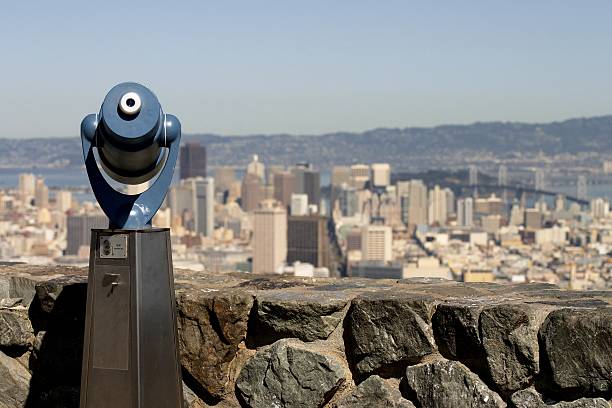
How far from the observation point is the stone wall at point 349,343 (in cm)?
251

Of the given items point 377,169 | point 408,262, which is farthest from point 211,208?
point 408,262

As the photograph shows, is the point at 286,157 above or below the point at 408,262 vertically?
above

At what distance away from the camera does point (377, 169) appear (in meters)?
124

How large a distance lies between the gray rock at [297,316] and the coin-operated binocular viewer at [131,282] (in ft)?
0.92

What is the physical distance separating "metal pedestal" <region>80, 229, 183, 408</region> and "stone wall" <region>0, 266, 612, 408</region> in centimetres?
26

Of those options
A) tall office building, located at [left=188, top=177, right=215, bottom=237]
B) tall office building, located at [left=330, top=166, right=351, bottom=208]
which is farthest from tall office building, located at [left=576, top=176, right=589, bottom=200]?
tall office building, located at [left=188, top=177, right=215, bottom=237]

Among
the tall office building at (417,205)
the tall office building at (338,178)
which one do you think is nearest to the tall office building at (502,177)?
the tall office building at (417,205)

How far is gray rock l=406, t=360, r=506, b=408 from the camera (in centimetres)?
259

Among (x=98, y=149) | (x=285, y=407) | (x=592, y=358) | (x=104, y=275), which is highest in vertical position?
(x=98, y=149)

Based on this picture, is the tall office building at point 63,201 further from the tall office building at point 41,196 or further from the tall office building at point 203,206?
the tall office building at point 203,206

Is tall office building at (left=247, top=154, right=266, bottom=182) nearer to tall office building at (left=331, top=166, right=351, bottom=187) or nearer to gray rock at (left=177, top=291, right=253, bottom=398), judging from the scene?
tall office building at (left=331, top=166, right=351, bottom=187)

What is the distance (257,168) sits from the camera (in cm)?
12369

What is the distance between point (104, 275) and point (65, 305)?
50 cm

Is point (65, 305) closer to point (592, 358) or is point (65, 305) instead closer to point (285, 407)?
point (285, 407)
